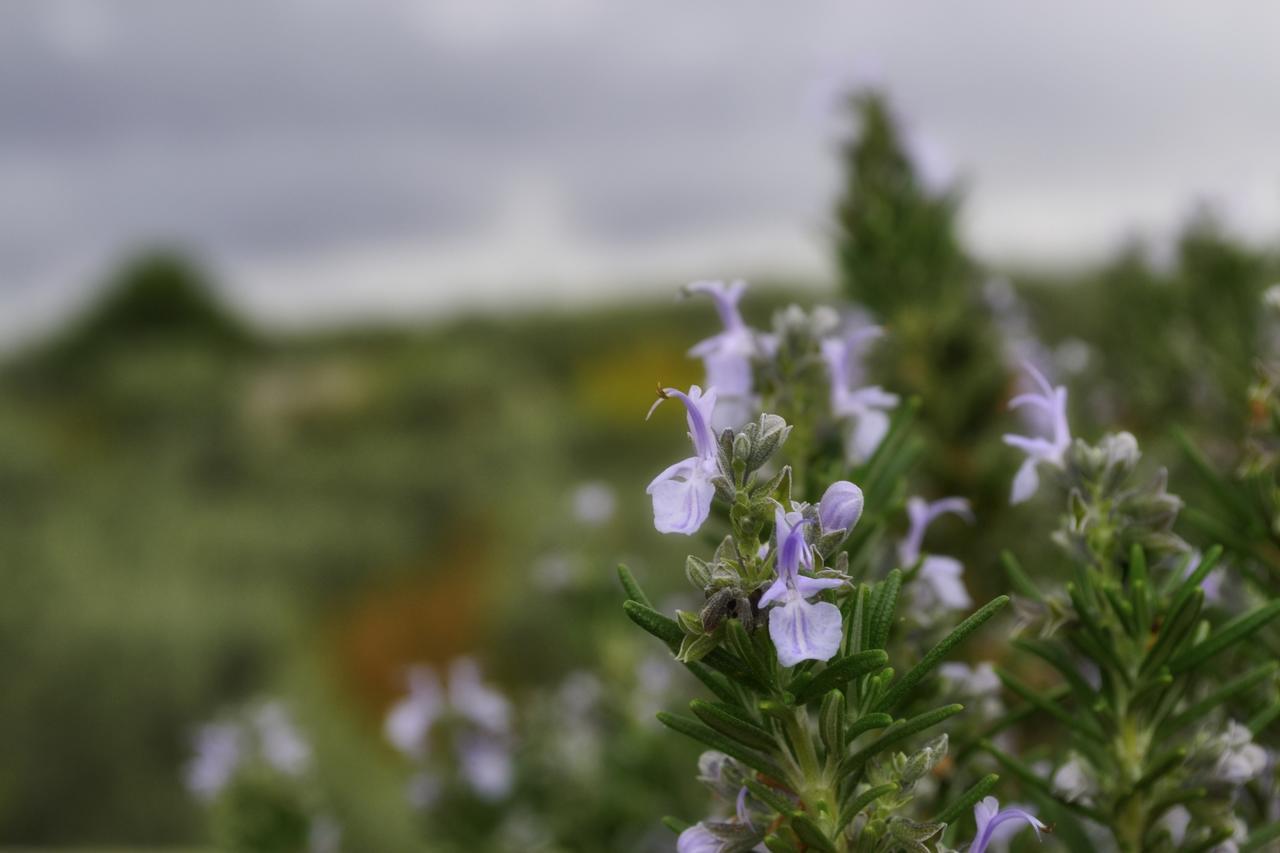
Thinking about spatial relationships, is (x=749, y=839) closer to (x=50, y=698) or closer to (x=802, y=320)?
(x=802, y=320)

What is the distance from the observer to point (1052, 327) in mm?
11031

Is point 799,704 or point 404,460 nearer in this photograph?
point 799,704

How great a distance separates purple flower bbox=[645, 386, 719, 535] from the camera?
48 centimetres

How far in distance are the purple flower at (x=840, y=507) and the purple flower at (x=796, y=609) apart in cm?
4

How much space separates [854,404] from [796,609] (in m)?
0.27

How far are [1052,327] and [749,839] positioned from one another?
445 inches

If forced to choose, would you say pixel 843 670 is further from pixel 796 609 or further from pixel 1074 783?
pixel 1074 783

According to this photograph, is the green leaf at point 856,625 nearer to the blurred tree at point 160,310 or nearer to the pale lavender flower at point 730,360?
the pale lavender flower at point 730,360

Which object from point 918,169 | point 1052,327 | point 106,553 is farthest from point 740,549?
point 1052,327

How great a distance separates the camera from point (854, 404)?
2.32 feet

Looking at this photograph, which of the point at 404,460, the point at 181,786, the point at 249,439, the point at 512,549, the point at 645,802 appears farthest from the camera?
the point at 249,439

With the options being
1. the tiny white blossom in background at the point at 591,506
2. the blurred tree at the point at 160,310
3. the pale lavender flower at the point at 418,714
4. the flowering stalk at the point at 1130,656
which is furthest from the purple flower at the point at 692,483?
the blurred tree at the point at 160,310

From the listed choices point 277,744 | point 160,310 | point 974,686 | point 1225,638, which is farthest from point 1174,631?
point 160,310

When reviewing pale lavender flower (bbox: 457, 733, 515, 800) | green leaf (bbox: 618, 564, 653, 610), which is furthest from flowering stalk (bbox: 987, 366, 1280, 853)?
pale lavender flower (bbox: 457, 733, 515, 800)
